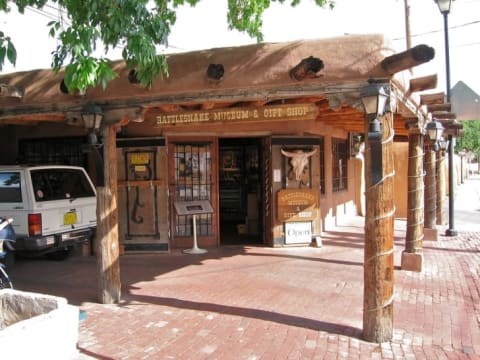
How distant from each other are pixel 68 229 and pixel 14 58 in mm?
4815

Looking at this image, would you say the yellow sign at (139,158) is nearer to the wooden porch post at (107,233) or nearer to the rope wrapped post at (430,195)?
the wooden porch post at (107,233)

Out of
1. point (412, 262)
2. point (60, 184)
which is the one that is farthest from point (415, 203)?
point (60, 184)

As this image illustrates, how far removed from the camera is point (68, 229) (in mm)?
7809

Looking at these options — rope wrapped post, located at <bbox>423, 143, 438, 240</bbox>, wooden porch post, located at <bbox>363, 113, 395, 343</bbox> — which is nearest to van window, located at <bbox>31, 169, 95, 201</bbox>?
wooden porch post, located at <bbox>363, 113, 395, 343</bbox>

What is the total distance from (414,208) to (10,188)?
22.3 feet

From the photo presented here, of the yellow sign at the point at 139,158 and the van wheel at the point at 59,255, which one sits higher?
the yellow sign at the point at 139,158

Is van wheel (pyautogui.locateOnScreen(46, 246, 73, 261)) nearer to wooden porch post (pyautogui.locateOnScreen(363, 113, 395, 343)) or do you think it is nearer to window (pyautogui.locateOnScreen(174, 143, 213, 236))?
window (pyautogui.locateOnScreen(174, 143, 213, 236))

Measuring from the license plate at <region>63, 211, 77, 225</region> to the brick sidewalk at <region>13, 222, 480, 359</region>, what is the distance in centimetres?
87

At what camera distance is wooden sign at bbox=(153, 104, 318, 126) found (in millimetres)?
5449

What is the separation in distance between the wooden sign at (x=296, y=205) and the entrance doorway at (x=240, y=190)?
116cm

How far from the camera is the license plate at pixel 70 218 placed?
305 inches

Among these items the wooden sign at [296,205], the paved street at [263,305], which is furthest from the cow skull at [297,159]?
the paved street at [263,305]

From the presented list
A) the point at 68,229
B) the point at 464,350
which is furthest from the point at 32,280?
the point at 464,350

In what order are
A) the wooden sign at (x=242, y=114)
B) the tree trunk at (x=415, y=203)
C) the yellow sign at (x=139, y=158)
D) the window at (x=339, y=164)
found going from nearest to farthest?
the wooden sign at (x=242, y=114), the tree trunk at (x=415, y=203), the yellow sign at (x=139, y=158), the window at (x=339, y=164)
